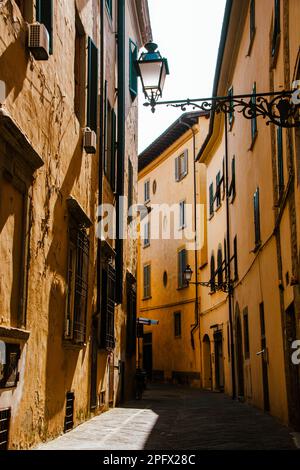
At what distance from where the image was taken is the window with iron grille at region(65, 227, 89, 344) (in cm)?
925

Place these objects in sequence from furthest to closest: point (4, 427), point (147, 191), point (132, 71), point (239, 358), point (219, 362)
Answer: point (147, 191), point (219, 362), point (239, 358), point (132, 71), point (4, 427)

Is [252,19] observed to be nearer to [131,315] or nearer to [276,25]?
[276,25]

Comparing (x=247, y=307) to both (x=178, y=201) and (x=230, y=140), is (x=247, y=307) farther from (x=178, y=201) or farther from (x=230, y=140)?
(x=178, y=201)

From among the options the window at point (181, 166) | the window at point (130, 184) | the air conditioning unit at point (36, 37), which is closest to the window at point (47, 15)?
the air conditioning unit at point (36, 37)

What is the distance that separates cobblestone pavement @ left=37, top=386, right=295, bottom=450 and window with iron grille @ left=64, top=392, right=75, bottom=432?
112 millimetres

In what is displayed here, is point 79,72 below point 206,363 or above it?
above

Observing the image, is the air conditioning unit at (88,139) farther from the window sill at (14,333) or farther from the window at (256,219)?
the window at (256,219)

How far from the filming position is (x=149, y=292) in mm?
35906

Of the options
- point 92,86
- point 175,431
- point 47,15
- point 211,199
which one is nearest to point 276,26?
point 92,86

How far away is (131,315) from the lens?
17.4 m

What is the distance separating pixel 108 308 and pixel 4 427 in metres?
6.97

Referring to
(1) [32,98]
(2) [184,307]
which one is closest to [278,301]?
(1) [32,98]

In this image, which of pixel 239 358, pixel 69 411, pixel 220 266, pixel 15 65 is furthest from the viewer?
pixel 220 266

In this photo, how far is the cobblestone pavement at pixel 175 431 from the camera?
7.80 meters
